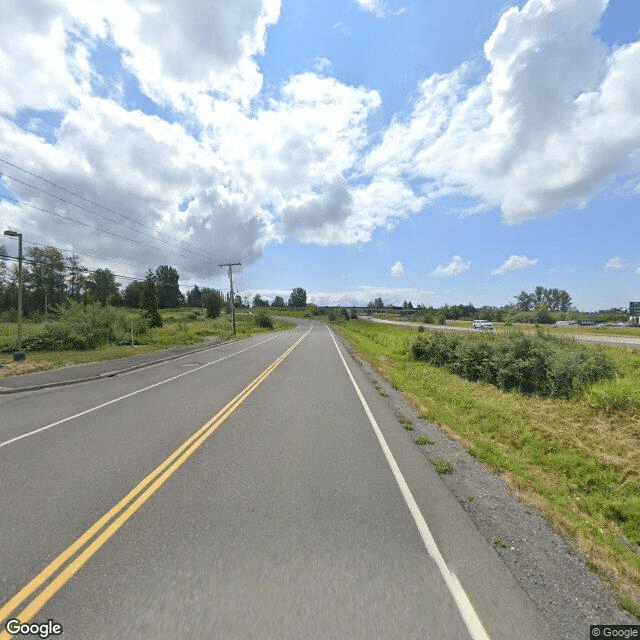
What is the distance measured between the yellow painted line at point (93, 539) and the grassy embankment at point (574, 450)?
4.90 m

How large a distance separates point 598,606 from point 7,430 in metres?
10.6

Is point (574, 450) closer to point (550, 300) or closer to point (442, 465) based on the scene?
point (442, 465)

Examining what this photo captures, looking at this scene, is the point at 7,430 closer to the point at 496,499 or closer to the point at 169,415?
the point at 169,415

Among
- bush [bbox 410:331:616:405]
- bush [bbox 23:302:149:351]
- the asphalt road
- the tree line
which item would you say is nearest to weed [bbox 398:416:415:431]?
the asphalt road

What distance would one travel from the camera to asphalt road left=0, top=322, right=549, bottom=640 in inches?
104

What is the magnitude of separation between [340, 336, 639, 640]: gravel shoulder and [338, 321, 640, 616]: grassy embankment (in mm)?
170

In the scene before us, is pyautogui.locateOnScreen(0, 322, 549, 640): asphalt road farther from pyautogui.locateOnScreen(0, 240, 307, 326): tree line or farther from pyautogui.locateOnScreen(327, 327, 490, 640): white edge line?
pyautogui.locateOnScreen(0, 240, 307, 326): tree line

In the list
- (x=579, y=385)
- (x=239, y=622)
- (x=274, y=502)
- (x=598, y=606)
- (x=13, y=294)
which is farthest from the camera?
(x=13, y=294)

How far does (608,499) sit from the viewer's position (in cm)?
551

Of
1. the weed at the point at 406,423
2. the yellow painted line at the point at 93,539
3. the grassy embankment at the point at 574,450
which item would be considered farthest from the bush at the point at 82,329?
the weed at the point at 406,423

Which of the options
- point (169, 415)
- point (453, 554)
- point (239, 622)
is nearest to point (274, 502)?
point (239, 622)

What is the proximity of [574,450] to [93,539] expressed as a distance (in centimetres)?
881

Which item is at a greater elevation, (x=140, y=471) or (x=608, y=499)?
(x=140, y=471)

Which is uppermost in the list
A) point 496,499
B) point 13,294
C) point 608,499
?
point 13,294
